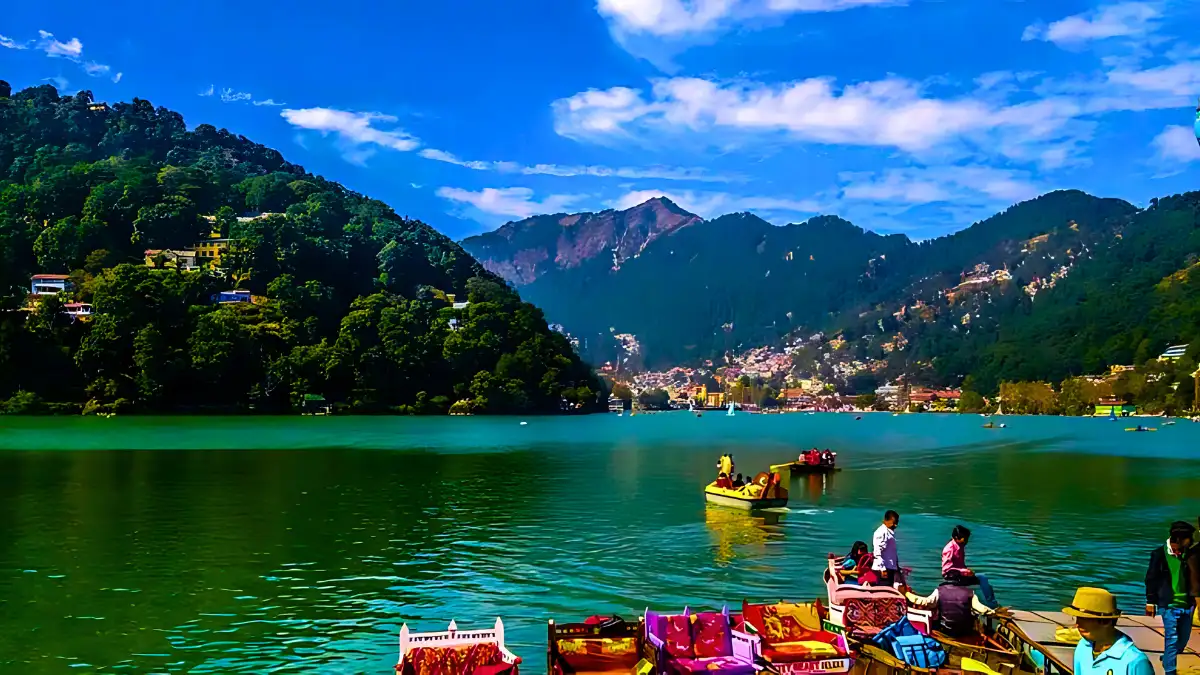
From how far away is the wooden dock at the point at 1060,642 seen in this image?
43.2 feet

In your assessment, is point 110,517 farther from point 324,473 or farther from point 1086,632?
point 1086,632

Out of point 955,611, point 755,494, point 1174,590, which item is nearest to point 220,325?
point 755,494

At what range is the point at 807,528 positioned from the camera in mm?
34688

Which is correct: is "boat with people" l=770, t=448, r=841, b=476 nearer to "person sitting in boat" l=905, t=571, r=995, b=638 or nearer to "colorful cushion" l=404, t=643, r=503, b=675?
"person sitting in boat" l=905, t=571, r=995, b=638

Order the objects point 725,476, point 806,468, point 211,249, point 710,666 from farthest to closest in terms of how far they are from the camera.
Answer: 1. point 211,249
2. point 806,468
3. point 725,476
4. point 710,666

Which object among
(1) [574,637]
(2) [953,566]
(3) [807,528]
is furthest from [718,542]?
(1) [574,637]

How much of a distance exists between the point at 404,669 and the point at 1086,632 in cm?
841

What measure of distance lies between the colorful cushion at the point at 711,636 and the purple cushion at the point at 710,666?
11.7 inches

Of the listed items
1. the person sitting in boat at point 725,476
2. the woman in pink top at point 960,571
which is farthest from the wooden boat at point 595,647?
the person sitting in boat at point 725,476

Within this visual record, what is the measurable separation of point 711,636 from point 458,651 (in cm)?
348

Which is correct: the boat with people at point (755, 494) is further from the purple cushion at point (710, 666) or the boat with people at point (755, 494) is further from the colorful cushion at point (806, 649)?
the purple cushion at point (710, 666)

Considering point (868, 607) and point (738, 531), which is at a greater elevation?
point (868, 607)

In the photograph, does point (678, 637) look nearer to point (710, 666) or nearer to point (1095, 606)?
point (710, 666)

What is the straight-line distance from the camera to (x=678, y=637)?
13.0 meters
